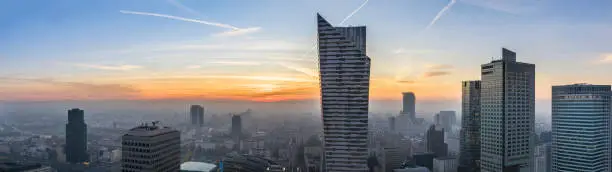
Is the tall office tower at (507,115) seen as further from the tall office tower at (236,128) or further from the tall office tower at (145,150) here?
the tall office tower at (236,128)

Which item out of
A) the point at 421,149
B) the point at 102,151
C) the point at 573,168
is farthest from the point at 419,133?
the point at 102,151

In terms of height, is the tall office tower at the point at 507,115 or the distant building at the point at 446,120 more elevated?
the tall office tower at the point at 507,115

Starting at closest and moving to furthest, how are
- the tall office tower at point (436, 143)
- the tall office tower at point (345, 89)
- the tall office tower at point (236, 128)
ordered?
the tall office tower at point (345, 89), the tall office tower at point (436, 143), the tall office tower at point (236, 128)

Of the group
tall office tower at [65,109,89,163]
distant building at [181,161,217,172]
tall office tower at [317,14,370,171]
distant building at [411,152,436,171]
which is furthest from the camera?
tall office tower at [65,109,89,163]

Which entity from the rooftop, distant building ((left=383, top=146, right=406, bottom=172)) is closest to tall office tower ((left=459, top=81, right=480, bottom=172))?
distant building ((left=383, top=146, right=406, bottom=172))

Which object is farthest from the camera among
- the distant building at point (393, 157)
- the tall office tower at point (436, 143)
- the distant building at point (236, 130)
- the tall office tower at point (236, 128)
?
the distant building at point (236, 130)

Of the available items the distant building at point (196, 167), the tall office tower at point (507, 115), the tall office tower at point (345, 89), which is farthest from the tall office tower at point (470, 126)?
the distant building at point (196, 167)

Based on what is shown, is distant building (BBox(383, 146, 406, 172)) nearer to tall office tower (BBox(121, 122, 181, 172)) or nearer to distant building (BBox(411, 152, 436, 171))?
distant building (BBox(411, 152, 436, 171))

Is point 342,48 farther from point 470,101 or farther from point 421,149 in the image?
point 421,149
